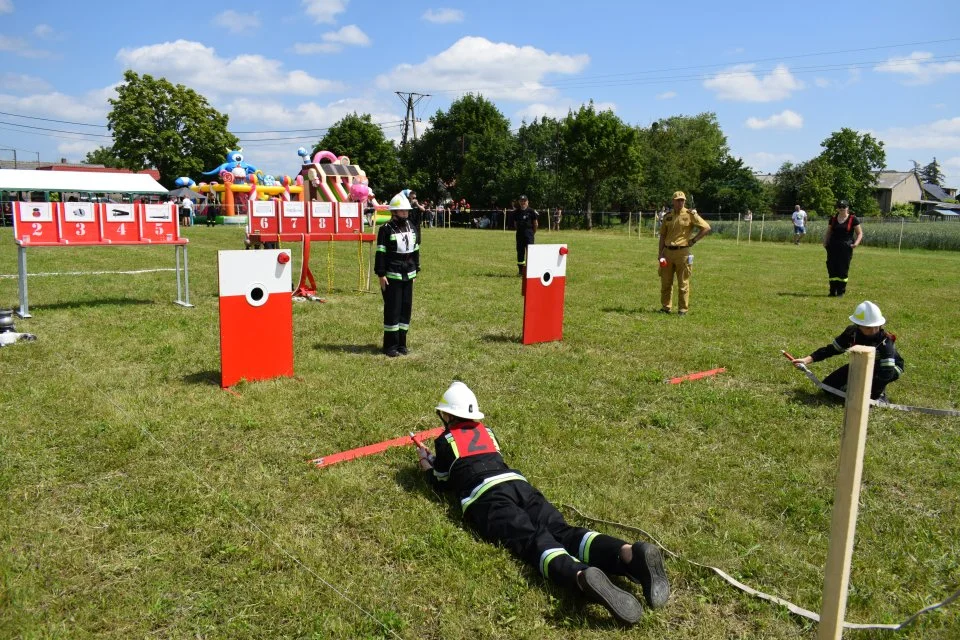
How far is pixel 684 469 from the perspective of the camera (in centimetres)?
517

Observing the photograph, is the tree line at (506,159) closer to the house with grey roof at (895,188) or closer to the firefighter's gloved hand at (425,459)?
the house with grey roof at (895,188)

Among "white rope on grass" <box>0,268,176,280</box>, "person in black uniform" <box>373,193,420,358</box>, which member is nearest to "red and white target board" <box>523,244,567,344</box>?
"person in black uniform" <box>373,193,420,358</box>

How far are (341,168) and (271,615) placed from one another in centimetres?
3889

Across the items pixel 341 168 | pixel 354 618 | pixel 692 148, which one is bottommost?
pixel 354 618

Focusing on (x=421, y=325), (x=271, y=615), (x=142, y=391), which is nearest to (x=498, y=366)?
(x=421, y=325)

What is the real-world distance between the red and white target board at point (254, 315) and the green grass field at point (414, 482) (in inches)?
11.3

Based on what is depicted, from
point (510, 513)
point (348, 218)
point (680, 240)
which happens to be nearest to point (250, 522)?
point (510, 513)

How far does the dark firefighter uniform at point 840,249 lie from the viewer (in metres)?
14.2

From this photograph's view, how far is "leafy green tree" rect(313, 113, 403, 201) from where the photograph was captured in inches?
2655

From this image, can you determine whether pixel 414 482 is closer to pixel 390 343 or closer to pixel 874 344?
pixel 390 343

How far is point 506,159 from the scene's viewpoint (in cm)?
5938

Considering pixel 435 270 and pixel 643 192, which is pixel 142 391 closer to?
pixel 435 270

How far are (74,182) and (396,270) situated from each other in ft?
140

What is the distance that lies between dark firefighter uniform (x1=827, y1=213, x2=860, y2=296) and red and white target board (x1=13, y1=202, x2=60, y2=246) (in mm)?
14547
